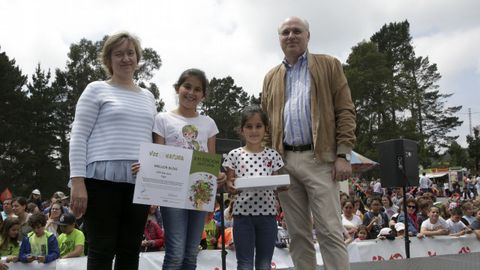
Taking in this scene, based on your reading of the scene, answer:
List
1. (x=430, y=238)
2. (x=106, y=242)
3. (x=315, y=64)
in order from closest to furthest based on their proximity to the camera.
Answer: (x=106, y=242) → (x=315, y=64) → (x=430, y=238)

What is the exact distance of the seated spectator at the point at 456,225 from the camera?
8.64 metres

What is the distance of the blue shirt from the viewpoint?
10.7 feet

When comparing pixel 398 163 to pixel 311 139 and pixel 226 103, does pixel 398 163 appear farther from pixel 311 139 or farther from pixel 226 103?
pixel 226 103

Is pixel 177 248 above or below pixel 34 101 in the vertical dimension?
below

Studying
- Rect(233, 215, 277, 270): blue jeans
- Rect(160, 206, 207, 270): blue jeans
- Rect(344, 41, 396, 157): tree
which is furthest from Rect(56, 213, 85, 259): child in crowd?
Rect(344, 41, 396, 157): tree

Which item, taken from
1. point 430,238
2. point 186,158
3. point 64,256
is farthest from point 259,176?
point 430,238

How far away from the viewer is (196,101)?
3139 mm

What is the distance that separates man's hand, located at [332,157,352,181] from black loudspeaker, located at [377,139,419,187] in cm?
401

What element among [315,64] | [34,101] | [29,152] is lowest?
[315,64]

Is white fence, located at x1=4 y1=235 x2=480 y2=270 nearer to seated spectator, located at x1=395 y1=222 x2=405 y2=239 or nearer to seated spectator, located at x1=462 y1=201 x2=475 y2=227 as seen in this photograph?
seated spectator, located at x1=395 y1=222 x2=405 y2=239

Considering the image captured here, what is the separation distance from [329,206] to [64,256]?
15.0ft

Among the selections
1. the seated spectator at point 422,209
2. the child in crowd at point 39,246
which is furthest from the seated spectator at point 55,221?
the seated spectator at point 422,209

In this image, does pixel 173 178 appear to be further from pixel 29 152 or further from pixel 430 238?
pixel 29 152

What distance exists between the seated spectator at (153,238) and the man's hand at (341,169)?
431 cm
